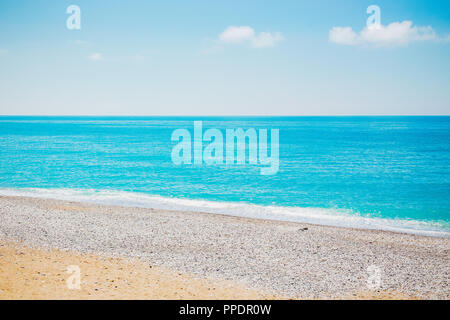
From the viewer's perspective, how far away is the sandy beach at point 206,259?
10.0m

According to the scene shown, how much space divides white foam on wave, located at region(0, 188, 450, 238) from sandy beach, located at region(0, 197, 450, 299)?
2480 millimetres

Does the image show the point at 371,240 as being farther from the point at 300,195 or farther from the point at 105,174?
the point at 105,174

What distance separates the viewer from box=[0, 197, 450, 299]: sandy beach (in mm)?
Result: 10000

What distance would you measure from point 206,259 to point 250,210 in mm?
11691

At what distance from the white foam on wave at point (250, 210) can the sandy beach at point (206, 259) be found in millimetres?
2480

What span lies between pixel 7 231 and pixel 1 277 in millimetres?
6030

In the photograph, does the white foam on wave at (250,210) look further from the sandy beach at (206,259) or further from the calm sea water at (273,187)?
the sandy beach at (206,259)

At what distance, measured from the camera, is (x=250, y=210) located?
24.0 m

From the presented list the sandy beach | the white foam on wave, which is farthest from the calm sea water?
the sandy beach

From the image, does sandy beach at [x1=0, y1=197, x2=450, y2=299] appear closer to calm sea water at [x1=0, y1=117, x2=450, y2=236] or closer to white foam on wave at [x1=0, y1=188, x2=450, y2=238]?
white foam on wave at [x1=0, y1=188, x2=450, y2=238]

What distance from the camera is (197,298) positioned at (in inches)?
374

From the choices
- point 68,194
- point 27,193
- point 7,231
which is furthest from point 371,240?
point 27,193

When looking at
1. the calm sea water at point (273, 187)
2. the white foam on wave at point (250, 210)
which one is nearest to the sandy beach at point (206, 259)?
the white foam on wave at point (250, 210)

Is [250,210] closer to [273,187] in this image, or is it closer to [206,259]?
[273,187]
